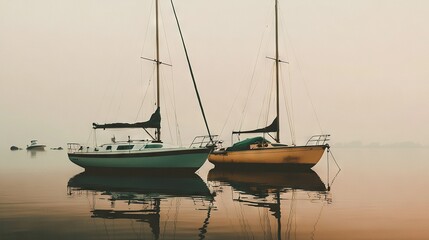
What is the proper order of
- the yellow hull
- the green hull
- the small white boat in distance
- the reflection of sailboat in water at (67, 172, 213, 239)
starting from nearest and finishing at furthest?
1. the reflection of sailboat in water at (67, 172, 213, 239)
2. the green hull
3. the yellow hull
4. the small white boat in distance

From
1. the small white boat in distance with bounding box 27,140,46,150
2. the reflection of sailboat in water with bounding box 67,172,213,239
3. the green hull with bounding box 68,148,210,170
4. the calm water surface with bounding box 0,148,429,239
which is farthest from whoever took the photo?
the small white boat in distance with bounding box 27,140,46,150

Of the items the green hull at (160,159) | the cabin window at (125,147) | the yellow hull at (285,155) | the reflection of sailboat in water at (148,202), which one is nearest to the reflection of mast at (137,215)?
the reflection of sailboat in water at (148,202)

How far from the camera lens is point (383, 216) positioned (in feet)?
55.8

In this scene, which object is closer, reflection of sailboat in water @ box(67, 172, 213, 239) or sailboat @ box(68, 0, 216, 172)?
reflection of sailboat in water @ box(67, 172, 213, 239)

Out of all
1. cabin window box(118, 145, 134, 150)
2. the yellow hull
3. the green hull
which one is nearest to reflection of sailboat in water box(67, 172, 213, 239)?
the green hull

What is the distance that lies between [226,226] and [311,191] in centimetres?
1250

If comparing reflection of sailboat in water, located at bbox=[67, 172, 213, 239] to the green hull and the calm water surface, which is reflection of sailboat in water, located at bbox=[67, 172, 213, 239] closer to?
the calm water surface

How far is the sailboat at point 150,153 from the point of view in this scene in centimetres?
3419

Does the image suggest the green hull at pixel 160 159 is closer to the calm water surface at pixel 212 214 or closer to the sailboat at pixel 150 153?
the sailboat at pixel 150 153

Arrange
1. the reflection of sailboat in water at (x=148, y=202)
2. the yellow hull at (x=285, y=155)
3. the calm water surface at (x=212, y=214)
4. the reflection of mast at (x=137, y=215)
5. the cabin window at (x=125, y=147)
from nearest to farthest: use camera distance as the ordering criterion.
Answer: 1. the calm water surface at (x=212, y=214)
2. the reflection of sailboat in water at (x=148, y=202)
3. the reflection of mast at (x=137, y=215)
4. the cabin window at (x=125, y=147)
5. the yellow hull at (x=285, y=155)

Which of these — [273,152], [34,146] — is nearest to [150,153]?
[273,152]

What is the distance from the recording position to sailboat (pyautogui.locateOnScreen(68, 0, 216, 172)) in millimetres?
34188

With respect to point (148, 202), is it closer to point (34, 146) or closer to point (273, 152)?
point (273, 152)

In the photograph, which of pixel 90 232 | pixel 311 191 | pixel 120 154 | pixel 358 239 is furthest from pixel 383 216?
pixel 120 154
